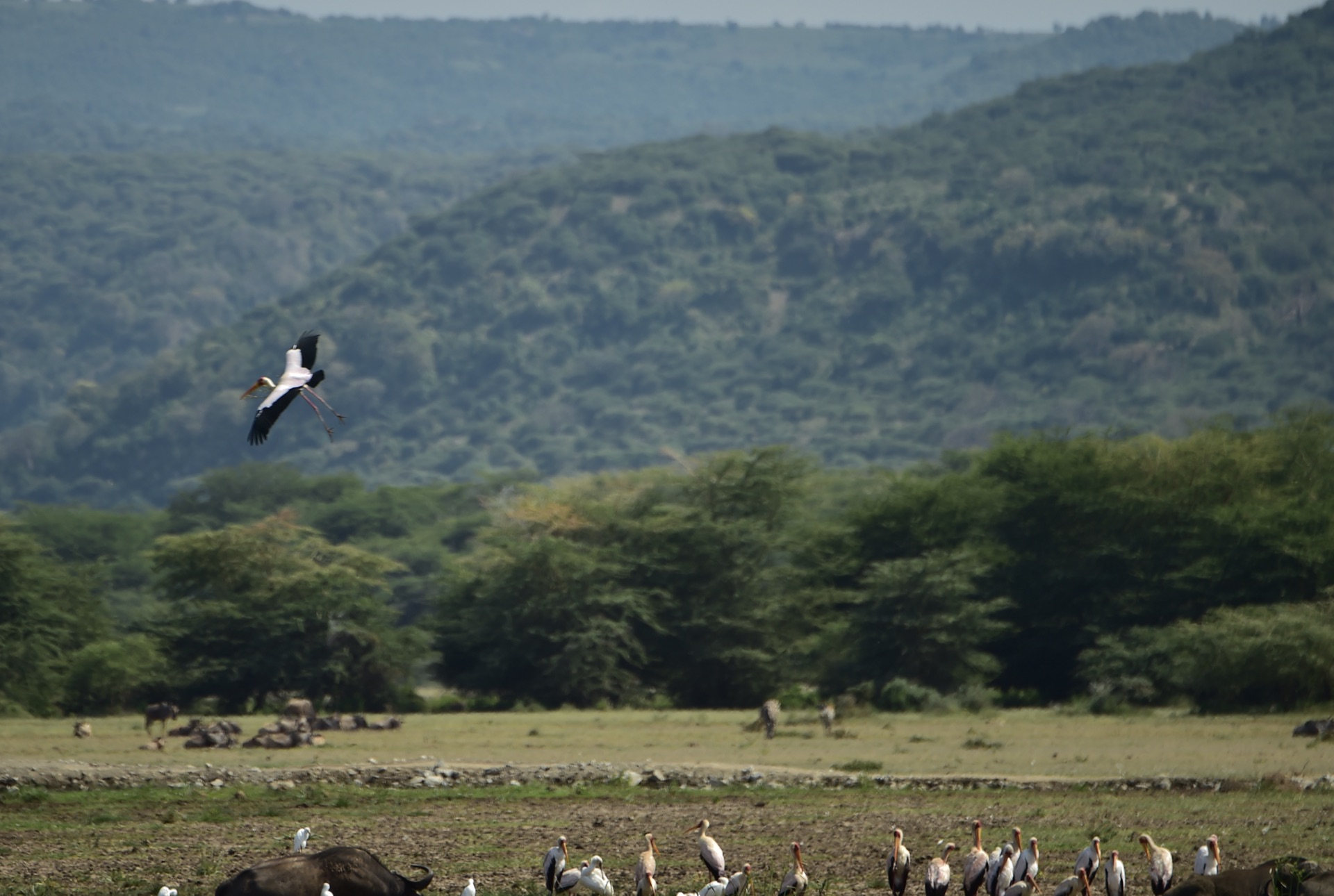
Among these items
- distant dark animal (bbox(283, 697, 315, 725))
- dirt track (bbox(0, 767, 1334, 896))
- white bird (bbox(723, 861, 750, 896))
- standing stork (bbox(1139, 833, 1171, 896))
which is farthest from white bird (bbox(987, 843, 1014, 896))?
distant dark animal (bbox(283, 697, 315, 725))

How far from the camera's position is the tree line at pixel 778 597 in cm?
3694

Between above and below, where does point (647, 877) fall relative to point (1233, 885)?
below

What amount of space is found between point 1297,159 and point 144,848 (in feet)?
597

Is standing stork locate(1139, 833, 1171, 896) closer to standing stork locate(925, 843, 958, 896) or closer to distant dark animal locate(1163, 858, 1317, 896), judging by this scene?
distant dark animal locate(1163, 858, 1317, 896)

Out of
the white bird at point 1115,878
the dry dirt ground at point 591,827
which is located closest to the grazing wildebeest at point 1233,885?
the white bird at point 1115,878

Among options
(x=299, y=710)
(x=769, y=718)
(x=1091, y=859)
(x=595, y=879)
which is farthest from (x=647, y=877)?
(x=299, y=710)

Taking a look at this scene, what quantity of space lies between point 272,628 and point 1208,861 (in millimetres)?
27152

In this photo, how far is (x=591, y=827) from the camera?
19.8m

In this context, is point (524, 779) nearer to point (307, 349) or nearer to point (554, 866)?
point (307, 349)

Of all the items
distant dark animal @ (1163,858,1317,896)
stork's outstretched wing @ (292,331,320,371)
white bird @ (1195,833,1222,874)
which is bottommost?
distant dark animal @ (1163,858,1317,896)

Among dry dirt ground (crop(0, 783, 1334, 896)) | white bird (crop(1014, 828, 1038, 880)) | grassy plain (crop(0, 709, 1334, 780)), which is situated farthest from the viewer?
grassy plain (crop(0, 709, 1334, 780))

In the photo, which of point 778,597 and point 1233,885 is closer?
point 1233,885

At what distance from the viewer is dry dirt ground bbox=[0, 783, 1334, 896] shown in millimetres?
16875

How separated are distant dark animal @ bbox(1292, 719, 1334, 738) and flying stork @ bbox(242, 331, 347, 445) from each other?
16411 mm
